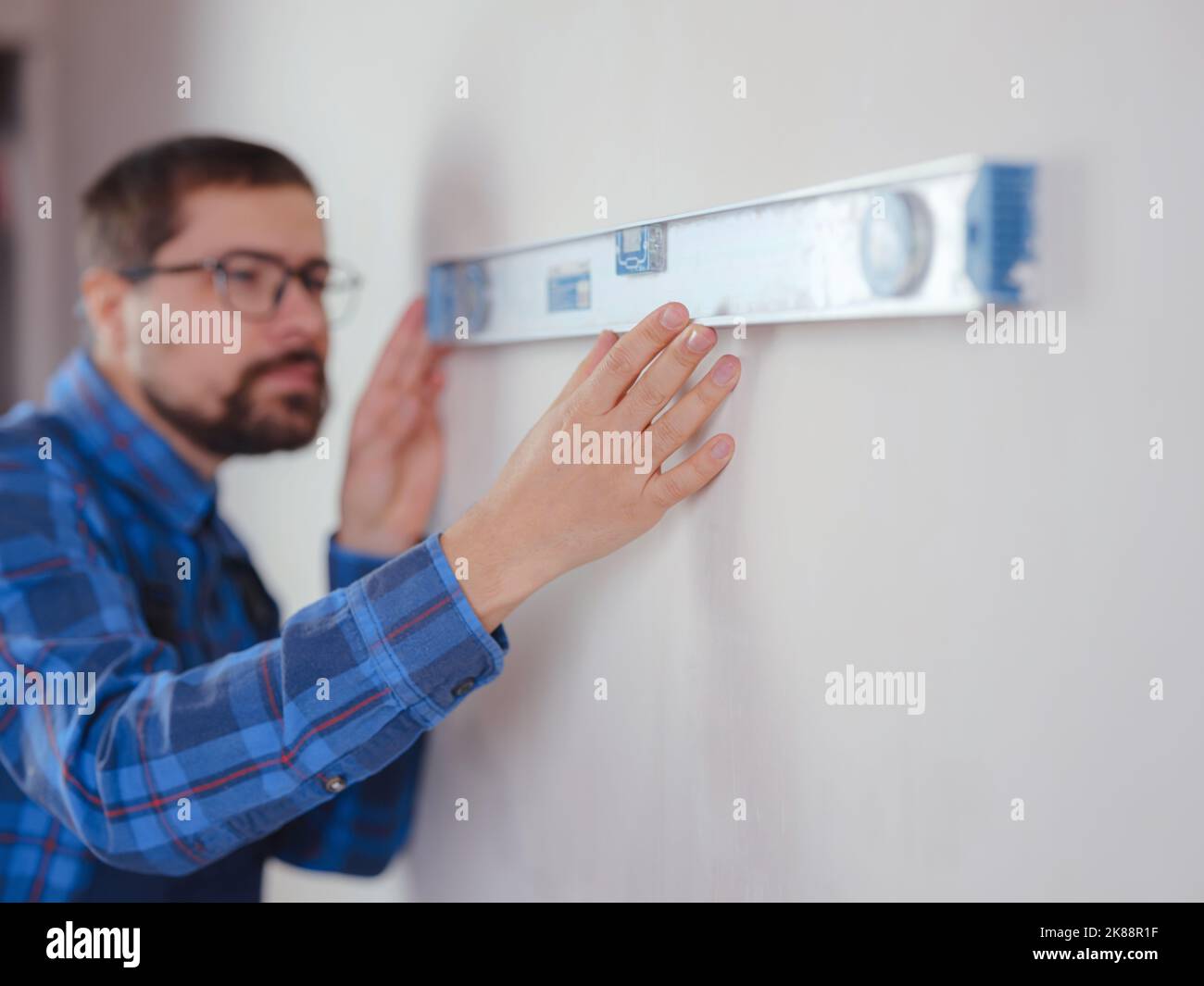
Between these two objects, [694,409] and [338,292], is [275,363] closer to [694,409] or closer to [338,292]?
[338,292]

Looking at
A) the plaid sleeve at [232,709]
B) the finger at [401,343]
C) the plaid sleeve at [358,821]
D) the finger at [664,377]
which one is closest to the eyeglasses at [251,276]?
the finger at [401,343]

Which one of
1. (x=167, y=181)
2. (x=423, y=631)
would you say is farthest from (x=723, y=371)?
(x=167, y=181)

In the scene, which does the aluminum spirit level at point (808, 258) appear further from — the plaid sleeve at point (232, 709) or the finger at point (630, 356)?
the plaid sleeve at point (232, 709)

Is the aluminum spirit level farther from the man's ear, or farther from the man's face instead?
the man's ear

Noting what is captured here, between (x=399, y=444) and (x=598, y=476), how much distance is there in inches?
19.1

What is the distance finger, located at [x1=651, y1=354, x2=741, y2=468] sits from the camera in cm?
81

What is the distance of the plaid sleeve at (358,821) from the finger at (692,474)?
0.52 meters

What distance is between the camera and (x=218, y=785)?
938 millimetres

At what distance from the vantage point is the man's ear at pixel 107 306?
4.33ft

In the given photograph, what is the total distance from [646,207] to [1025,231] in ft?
1.16

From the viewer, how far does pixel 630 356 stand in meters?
0.82

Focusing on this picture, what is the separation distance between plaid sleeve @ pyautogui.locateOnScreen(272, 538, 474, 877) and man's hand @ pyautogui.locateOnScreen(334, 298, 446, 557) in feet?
0.13

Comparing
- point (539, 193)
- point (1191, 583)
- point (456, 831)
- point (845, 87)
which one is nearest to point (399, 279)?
point (539, 193)
